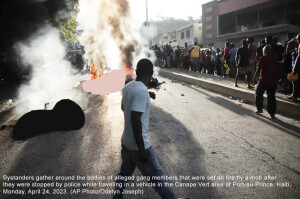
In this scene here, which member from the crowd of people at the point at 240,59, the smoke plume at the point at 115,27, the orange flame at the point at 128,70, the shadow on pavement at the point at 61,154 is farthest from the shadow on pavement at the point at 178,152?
the smoke plume at the point at 115,27

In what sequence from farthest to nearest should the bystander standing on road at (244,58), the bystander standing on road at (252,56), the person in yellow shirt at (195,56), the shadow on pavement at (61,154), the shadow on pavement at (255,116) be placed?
the person in yellow shirt at (195,56), the bystander standing on road at (252,56), the bystander standing on road at (244,58), the shadow on pavement at (255,116), the shadow on pavement at (61,154)

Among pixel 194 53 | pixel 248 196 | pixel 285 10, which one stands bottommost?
A: pixel 248 196

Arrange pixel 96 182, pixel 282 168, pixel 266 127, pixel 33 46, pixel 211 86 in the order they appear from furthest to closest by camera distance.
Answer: pixel 33 46 → pixel 211 86 → pixel 266 127 → pixel 282 168 → pixel 96 182

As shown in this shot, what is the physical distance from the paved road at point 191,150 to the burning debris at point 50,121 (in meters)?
0.27

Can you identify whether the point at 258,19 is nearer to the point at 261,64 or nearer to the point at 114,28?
the point at 114,28

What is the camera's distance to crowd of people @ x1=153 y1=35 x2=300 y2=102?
8.25 m

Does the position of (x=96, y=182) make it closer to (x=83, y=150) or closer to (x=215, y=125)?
(x=83, y=150)

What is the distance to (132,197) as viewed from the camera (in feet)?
10.1

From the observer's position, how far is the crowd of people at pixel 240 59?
8252mm

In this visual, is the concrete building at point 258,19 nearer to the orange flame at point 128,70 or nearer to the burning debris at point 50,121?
the orange flame at point 128,70

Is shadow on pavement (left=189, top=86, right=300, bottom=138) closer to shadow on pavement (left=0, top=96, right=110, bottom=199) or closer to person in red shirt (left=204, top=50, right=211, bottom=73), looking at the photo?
shadow on pavement (left=0, top=96, right=110, bottom=199)

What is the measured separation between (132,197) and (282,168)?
2.32 metres

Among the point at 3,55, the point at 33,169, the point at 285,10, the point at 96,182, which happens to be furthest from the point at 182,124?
the point at 285,10

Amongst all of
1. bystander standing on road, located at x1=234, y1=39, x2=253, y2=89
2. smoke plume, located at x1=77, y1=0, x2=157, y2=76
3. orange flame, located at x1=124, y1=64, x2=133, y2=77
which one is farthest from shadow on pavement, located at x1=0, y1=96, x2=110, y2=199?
smoke plume, located at x1=77, y1=0, x2=157, y2=76
